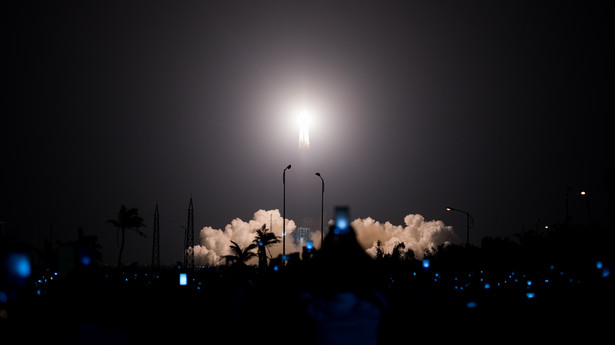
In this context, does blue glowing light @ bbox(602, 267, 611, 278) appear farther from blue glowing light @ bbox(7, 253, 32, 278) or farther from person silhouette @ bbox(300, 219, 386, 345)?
blue glowing light @ bbox(7, 253, 32, 278)

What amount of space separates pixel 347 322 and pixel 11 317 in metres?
2.55

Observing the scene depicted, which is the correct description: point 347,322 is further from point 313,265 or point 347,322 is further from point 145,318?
point 145,318

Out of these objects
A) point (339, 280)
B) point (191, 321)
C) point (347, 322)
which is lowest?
point (191, 321)

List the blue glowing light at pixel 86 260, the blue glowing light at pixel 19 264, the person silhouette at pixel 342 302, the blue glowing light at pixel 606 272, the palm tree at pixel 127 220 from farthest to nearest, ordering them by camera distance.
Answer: the palm tree at pixel 127 220 < the blue glowing light at pixel 606 272 < the blue glowing light at pixel 86 260 < the blue glowing light at pixel 19 264 < the person silhouette at pixel 342 302

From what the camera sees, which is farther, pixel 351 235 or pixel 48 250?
pixel 48 250

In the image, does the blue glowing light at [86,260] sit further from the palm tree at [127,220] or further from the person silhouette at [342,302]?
the palm tree at [127,220]

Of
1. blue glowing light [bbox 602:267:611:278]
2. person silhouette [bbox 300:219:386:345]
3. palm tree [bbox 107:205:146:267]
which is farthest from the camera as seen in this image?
palm tree [bbox 107:205:146:267]

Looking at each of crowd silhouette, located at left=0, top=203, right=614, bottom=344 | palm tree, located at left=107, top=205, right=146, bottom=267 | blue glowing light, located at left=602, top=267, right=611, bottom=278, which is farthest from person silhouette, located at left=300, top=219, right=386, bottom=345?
palm tree, located at left=107, top=205, right=146, bottom=267

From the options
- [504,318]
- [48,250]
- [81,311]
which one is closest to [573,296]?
[504,318]

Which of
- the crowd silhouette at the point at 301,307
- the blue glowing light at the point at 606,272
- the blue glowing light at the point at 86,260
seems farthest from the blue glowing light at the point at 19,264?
the blue glowing light at the point at 606,272

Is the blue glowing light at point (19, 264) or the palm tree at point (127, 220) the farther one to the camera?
the palm tree at point (127, 220)

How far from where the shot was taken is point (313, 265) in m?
5.00

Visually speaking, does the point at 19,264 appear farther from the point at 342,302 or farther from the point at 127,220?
the point at 127,220

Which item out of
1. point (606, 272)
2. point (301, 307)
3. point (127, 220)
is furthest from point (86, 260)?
point (127, 220)
